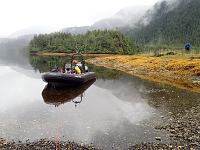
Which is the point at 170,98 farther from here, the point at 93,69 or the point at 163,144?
the point at 93,69

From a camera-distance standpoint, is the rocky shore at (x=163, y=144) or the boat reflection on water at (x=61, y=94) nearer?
the rocky shore at (x=163, y=144)

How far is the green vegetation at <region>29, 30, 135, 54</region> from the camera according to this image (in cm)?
12681

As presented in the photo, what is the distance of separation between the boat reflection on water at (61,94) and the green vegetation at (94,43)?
90993 mm

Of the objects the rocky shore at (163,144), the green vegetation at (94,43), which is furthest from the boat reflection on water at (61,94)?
the green vegetation at (94,43)

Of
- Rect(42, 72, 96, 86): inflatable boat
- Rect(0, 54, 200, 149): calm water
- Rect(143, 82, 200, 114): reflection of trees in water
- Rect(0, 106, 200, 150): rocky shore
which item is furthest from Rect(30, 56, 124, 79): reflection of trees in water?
Rect(0, 106, 200, 150): rocky shore

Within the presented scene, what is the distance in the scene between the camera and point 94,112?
2219cm

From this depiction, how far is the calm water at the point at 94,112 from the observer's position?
1659 cm

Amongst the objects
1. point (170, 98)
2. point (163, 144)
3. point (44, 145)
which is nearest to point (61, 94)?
point (170, 98)

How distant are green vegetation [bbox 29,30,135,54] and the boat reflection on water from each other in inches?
3582

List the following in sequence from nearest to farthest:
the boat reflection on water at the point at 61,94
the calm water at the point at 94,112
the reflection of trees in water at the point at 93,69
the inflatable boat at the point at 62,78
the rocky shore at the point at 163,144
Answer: the rocky shore at the point at 163,144
the calm water at the point at 94,112
the boat reflection on water at the point at 61,94
the inflatable boat at the point at 62,78
the reflection of trees in water at the point at 93,69

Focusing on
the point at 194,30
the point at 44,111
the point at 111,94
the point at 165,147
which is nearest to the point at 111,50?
the point at 194,30

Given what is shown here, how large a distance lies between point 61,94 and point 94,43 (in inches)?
3985

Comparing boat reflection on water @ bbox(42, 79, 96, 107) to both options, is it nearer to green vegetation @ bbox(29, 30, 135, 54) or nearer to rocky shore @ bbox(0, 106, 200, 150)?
rocky shore @ bbox(0, 106, 200, 150)

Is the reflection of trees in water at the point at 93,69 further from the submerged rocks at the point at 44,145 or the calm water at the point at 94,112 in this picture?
the submerged rocks at the point at 44,145
